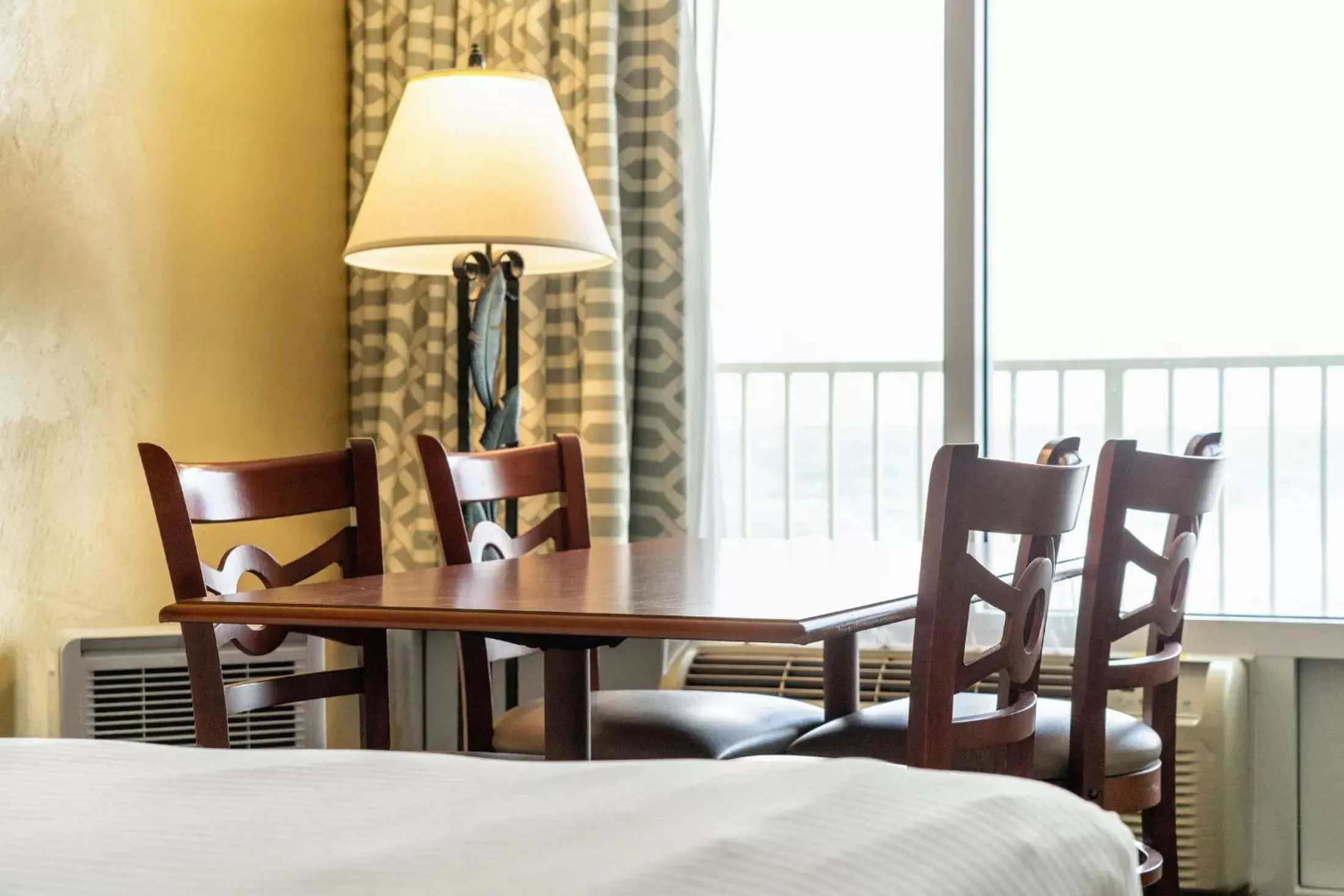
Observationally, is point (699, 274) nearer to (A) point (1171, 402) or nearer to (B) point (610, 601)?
(A) point (1171, 402)

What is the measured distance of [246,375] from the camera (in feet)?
10.6

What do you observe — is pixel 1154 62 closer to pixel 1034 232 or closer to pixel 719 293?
pixel 1034 232

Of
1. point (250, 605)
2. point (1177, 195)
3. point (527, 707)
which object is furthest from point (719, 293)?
point (250, 605)

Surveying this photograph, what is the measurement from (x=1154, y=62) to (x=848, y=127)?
734 millimetres

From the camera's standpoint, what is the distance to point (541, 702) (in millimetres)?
A: 2484

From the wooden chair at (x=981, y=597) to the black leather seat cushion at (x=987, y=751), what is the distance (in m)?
0.08

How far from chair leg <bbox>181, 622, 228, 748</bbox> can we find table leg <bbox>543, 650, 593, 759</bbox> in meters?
0.40

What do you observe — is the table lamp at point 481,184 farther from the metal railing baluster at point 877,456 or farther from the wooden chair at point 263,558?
the metal railing baluster at point 877,456

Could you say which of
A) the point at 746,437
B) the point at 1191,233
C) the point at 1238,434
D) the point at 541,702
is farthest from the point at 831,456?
the point at 541,702

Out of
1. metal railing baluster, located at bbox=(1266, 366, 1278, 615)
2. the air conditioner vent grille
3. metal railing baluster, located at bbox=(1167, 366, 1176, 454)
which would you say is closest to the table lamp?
the air conditioner vent grille

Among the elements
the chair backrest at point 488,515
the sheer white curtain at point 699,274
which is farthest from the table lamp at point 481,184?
the sheer white curtain at point 699,274

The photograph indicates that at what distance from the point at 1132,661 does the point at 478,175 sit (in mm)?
1402

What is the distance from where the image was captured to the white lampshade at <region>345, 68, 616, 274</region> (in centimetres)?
268

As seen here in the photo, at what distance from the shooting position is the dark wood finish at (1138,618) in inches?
76.9
